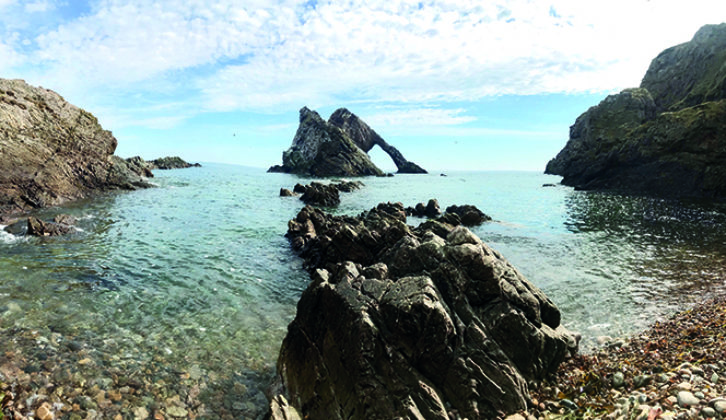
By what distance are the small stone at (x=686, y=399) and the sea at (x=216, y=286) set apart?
4785 millimetres

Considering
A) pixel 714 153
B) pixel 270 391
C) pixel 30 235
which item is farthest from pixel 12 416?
pixel 714 153

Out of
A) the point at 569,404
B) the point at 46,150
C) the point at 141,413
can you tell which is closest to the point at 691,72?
the point at 569,404

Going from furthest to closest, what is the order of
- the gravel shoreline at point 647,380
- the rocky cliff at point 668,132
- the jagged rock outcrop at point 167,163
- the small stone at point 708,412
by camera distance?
the jagged rock outcrop at point 167,163, the rocky cliff at point 668,132, the gravel shoreline at point 647,380, the small stone at point 708,412

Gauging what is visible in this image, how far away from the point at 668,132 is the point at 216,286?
81.6 m

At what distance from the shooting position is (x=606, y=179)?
8188cm

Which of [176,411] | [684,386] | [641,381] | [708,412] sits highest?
[708,412]

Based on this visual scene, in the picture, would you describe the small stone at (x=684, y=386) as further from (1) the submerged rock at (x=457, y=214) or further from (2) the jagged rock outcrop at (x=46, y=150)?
(2) the jagged rock outcrop at (x=46, y=150)

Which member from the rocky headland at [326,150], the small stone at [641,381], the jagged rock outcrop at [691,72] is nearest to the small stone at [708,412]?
the small stone at [641,381]

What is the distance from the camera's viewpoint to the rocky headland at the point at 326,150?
14877cm

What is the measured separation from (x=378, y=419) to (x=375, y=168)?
514ft

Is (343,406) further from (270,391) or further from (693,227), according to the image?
(693,227)

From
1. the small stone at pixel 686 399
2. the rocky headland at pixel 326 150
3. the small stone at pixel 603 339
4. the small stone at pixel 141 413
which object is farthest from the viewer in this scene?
the rocky headland at pixel 326 150

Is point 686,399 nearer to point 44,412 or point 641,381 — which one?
point 641,381

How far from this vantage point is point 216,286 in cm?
1628
